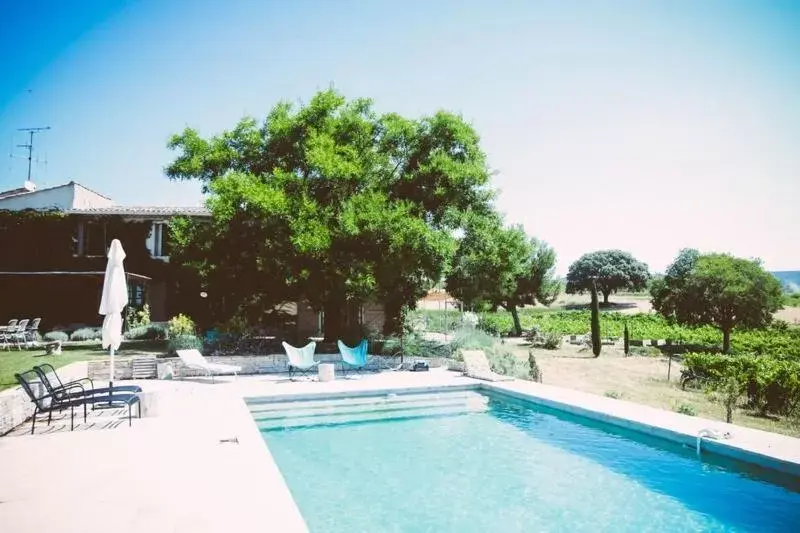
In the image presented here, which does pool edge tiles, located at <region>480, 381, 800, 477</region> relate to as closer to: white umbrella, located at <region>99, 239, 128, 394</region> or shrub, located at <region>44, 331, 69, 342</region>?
white umbrella, located at <region>99, 239, 128, 394</region>

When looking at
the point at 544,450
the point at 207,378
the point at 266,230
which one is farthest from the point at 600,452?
the point at 266,230

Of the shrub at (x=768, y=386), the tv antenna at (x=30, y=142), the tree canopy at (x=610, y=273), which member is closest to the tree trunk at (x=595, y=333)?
the shrub at (x=768, y=386)

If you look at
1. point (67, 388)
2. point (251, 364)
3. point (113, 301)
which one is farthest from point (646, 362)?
point (67, 388)

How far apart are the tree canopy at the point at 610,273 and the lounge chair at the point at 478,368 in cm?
6448

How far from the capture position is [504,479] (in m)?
7.31

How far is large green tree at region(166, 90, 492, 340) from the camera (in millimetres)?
14305

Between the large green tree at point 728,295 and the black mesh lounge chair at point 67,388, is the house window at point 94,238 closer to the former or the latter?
the black mesh lounge chair at point 67,388

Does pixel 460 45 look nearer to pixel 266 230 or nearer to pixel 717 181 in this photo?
pixel 266 230

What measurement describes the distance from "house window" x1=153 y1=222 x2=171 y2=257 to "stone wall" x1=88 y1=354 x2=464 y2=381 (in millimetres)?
11631

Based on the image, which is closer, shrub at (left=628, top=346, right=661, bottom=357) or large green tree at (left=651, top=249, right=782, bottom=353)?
large green tree at (left=651, top=249, right=782, bottom=353)

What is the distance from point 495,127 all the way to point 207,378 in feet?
38.4

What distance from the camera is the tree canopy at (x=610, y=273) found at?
74.1 m

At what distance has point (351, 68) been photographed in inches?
559

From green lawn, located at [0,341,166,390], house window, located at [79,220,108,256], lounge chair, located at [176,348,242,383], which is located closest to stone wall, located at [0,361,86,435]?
green lawn, located at [0,341,166,390]
